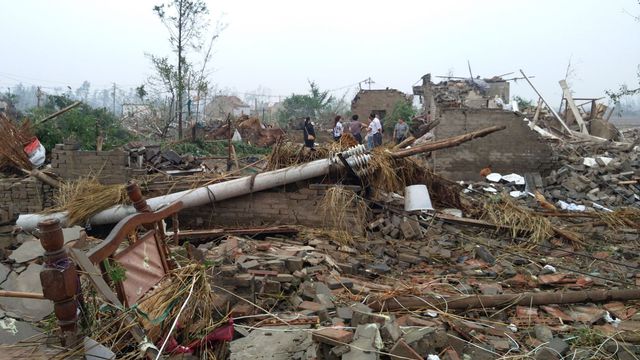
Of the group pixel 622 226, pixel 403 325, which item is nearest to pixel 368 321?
pixel 403 325

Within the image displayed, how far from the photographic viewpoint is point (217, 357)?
3408 mm

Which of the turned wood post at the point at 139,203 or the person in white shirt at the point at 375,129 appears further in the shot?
the person in white shirt at the point at 375,129

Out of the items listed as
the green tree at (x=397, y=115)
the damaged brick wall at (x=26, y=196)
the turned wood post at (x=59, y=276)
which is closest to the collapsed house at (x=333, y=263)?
the turned wood post at (x=59, y=276)

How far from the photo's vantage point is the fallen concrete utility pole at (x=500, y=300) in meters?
4.52

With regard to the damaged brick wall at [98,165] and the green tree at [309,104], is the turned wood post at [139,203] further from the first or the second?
the green tree at [309,104]

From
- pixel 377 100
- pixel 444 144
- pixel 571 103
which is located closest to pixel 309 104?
pixel 377 100

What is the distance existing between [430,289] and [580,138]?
13.4 m

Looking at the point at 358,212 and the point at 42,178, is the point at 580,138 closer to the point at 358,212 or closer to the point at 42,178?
the point at 358,212

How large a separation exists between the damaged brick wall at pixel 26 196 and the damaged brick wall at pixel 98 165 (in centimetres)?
57

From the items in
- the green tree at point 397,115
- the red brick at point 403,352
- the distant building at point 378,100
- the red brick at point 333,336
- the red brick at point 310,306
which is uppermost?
the distant building at point 378,100

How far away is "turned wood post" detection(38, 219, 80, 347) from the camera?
7.98ft

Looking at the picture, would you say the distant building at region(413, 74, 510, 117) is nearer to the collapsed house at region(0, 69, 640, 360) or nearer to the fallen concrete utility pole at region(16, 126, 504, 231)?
the collapsed house at region(0, 69, 640, 360)

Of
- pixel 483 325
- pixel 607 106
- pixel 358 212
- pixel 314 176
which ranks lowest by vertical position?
pixel 483 325

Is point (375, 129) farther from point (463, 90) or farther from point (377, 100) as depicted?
point (377, 100)
